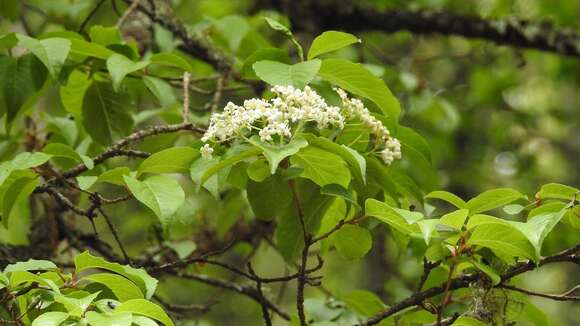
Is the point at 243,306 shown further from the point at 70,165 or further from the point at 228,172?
the point at 228,172

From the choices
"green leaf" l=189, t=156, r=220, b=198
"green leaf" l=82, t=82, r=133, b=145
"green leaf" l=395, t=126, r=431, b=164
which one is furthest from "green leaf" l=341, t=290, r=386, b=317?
"green leaf" l=82, t=82, r=133, b=145

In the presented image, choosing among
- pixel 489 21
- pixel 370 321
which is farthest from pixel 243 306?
pixel 370 321

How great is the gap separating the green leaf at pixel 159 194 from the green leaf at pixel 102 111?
0.61m

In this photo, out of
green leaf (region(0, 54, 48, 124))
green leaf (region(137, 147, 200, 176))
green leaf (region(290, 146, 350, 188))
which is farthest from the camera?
green leaf (region(0, 54, 48, 124))

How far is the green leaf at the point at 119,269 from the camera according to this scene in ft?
5.14

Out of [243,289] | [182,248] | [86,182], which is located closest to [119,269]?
[86,182]

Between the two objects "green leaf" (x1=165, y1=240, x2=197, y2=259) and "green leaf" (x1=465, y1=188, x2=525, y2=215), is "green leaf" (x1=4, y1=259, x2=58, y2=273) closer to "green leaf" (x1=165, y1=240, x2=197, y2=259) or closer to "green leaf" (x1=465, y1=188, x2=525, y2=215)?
"green leaf" (x1=465, y1=188, x2=525, y2=215)

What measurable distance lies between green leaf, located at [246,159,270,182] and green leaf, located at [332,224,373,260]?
0.27m

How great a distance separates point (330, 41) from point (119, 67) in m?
0.55

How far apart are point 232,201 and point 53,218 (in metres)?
0.61

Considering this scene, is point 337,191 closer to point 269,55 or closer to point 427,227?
point 427,227

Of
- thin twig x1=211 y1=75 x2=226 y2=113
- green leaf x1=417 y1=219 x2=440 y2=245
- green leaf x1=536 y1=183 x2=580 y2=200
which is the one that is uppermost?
green leaf x1=417 y1=219 x2=440 y2=245

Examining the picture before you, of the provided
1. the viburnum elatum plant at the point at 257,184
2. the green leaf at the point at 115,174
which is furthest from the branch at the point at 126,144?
the green leaf at the point at 115,174

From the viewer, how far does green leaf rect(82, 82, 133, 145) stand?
7.54 ft
